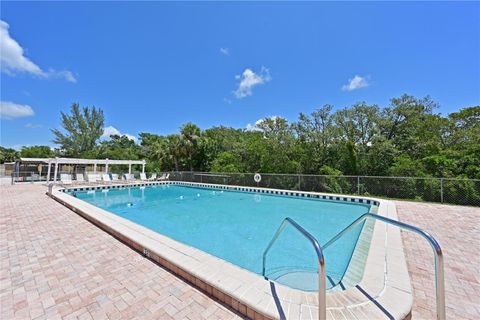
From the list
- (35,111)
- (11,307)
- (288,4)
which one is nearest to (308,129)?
(288,4)

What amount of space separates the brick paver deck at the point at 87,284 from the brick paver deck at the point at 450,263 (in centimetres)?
228

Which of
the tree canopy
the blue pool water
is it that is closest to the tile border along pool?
the blue pool water

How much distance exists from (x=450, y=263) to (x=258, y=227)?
14.2ft

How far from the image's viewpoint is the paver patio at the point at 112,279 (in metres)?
2.10

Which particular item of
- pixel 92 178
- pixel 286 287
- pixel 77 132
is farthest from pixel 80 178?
pixel 77 132

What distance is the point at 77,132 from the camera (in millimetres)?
30984

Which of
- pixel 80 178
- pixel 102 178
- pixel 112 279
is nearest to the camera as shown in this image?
pixel 112 279

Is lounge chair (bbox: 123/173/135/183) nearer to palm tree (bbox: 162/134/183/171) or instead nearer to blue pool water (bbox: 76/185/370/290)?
palm tree (bbox: 162/134/183/171)

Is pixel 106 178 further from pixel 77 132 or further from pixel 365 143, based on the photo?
pixel 77 132

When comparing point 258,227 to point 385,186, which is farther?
point 385,186

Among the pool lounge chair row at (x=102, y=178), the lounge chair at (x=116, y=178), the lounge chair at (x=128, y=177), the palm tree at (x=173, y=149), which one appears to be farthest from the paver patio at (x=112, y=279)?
the lounge chair at (x=128, y=177)

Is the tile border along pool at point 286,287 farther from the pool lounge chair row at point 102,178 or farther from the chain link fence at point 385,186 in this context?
the pool lounge chair row at point 102,178

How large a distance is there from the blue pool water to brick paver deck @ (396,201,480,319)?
1.15 metres

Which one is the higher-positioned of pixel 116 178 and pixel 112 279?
pixel 116 178
